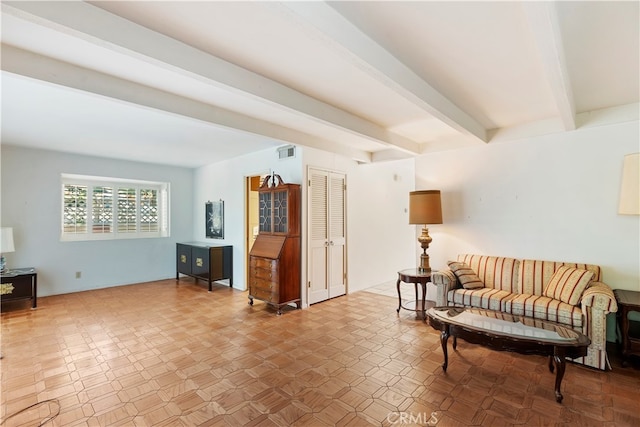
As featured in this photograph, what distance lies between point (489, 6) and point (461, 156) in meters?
2.83

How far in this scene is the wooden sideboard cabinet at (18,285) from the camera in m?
4.16

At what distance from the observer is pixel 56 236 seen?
507 centimetres

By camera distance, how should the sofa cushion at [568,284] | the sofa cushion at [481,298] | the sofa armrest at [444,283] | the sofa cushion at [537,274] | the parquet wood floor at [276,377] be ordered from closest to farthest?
the parquet wood floor at [276,377] → the sofa cushion at [568,284] → the sofa cushion at [481,298] → the sofa cushion at [537,274] → the sofa armrest at [444,283]

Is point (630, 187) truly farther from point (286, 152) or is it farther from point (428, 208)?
point (286, 152)

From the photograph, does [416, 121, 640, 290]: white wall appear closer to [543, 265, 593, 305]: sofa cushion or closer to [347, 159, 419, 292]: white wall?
[543, 265, 593, 305]: sofa cushion

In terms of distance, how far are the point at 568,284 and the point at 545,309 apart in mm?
403

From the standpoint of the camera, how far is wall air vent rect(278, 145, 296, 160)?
4.46 metres

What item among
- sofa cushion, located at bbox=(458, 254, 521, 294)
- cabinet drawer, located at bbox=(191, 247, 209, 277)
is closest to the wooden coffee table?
sofa cushion, located at bbox=(458, 254, 521, 294)

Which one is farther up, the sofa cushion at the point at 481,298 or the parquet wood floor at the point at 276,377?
the sofa cushion at the point at 481,298

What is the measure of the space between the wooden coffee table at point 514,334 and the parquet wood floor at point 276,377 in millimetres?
268

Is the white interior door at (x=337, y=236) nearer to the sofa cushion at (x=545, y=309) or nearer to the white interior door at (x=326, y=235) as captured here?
the white interior door at (x=326, y=235)

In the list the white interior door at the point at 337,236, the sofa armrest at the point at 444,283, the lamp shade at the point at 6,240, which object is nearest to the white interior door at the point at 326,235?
the white interior door at the point at 337,236

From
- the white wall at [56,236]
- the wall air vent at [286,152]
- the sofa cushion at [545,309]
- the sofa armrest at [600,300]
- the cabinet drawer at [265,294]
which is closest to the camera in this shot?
the sofa armrest at [600,300]

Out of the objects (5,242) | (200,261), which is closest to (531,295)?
(200,261)
